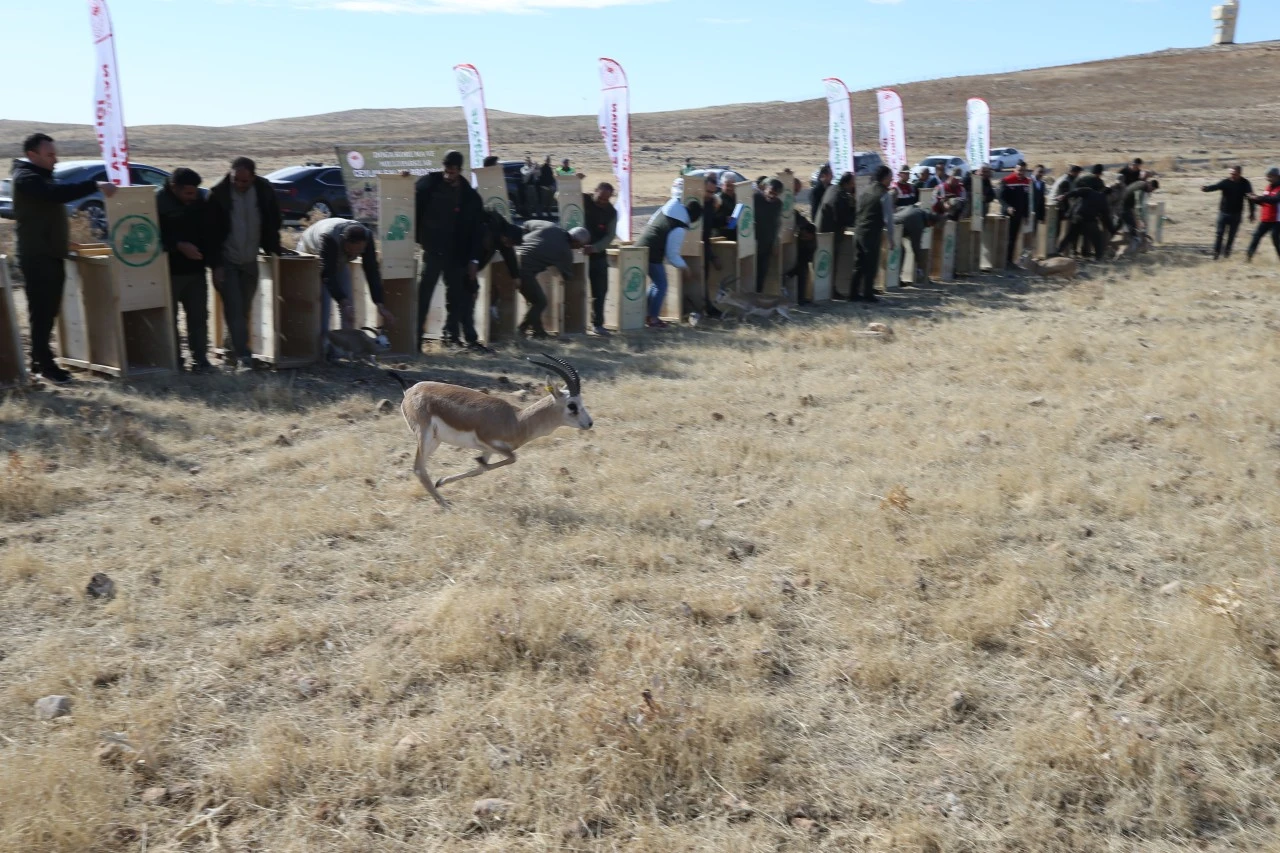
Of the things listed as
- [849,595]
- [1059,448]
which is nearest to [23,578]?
[849,595]

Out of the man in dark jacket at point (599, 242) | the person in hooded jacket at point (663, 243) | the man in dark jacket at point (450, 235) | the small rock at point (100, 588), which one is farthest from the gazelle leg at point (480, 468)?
the person in hooded jacket at point (663, 243)

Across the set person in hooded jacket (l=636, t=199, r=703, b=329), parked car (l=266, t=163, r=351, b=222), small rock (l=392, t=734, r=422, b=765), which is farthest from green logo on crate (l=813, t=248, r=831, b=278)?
small rock (l=392, t=734, r=422, b=765)

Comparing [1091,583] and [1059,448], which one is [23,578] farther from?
[1059,448]

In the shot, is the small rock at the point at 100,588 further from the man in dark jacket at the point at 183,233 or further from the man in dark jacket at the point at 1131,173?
the man in dark jacket at the point at 1131,173

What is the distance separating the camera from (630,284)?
1355 centimetres

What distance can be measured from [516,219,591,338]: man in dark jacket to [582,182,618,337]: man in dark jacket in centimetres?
70

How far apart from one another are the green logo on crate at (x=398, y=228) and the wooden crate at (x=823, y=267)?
709cm

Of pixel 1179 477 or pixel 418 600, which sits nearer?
pixel 418 600

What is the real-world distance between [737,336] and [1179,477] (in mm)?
6266

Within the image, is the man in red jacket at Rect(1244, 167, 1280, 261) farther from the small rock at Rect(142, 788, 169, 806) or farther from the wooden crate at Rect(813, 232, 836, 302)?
the small rock at Rect(142, 788, 169, 806)

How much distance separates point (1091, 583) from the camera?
6254mm

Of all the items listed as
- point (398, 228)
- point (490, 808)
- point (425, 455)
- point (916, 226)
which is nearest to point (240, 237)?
point (398, 228)

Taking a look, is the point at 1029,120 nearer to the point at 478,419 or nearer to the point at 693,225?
the point at 693,225

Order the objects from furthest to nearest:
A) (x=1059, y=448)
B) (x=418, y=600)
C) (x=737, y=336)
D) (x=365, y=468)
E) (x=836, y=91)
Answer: (x=836, y=91)
(x=737, y=336)
(x=1059, y=448)
(x=365, y=468)
(x=418, y=600)
